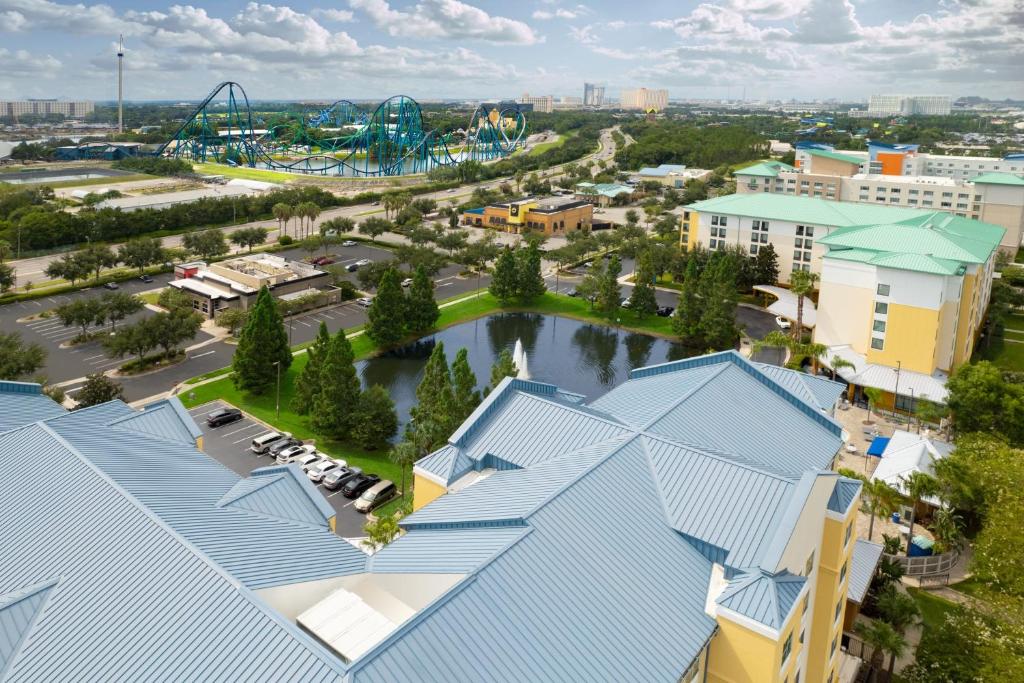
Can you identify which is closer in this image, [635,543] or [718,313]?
[635,543]

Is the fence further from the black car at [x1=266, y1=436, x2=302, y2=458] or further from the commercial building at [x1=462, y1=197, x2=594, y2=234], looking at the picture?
the commercial building at [x1=462, y1=197, x2=594, y2=234]

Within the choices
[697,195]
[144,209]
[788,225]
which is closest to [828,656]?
[788,225]

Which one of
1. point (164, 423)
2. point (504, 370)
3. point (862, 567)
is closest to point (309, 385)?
point (504, 370)

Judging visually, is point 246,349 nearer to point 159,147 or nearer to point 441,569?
point 441,569

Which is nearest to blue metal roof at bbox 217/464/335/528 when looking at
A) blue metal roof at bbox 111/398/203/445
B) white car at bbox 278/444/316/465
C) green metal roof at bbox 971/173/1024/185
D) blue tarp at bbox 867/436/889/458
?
blue metal roof at bbox 111/398/203/445

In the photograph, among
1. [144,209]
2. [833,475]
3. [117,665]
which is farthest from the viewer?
[144,209]

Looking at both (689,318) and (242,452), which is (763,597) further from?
(689,318)

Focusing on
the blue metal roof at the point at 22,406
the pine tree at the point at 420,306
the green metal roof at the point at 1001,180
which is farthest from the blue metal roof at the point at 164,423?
the green metal roof at the point at 1001,180
